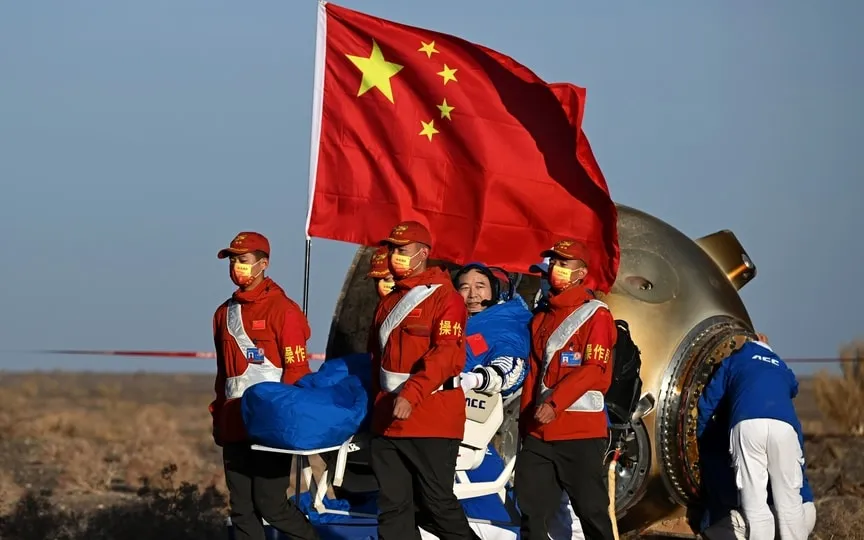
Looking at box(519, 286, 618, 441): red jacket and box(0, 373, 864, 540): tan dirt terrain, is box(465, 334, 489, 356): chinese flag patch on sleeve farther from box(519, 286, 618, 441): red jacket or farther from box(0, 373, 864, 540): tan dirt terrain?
box(0, 373, 864, 540): tan dirt terrain

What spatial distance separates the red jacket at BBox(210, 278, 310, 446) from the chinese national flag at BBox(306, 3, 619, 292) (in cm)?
181

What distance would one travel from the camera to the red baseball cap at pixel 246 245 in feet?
29.0

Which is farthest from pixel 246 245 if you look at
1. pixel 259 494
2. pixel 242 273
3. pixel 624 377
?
pixel 624 377

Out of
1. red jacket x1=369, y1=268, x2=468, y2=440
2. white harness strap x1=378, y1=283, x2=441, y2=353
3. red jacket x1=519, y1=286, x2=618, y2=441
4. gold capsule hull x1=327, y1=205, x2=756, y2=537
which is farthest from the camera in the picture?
gold capsule hull x1=327, y1=205, x2=756, y2=537

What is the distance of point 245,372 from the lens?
8.78 m

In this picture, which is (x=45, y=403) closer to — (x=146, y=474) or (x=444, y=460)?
(x=146, y=474)

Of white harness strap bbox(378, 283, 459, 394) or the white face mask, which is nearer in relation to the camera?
white harness strap bbox(378, 283, 459, 394)

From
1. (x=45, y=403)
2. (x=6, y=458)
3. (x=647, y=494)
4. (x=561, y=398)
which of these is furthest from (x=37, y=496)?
(x=45, y=403)

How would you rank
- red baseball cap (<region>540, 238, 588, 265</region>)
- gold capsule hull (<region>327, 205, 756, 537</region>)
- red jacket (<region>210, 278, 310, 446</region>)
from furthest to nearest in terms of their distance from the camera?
1. gold capsule hull (<region>327, 205, 756, 537</region>)
2. red jacket (<region>210, 278, 310, 446</region>)
3. red baseball cap (<region>540, 238, 588, 265</region>)

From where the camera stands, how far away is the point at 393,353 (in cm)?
818

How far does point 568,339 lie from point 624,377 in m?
1.30

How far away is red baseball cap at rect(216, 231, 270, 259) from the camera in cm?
884

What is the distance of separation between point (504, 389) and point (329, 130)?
9.41 ft

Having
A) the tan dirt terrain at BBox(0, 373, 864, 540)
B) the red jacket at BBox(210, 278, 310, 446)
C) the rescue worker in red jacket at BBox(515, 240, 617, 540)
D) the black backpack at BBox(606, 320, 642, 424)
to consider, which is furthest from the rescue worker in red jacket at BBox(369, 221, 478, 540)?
the tan dirt terrain at BBox(0, 373, 864, 540)
